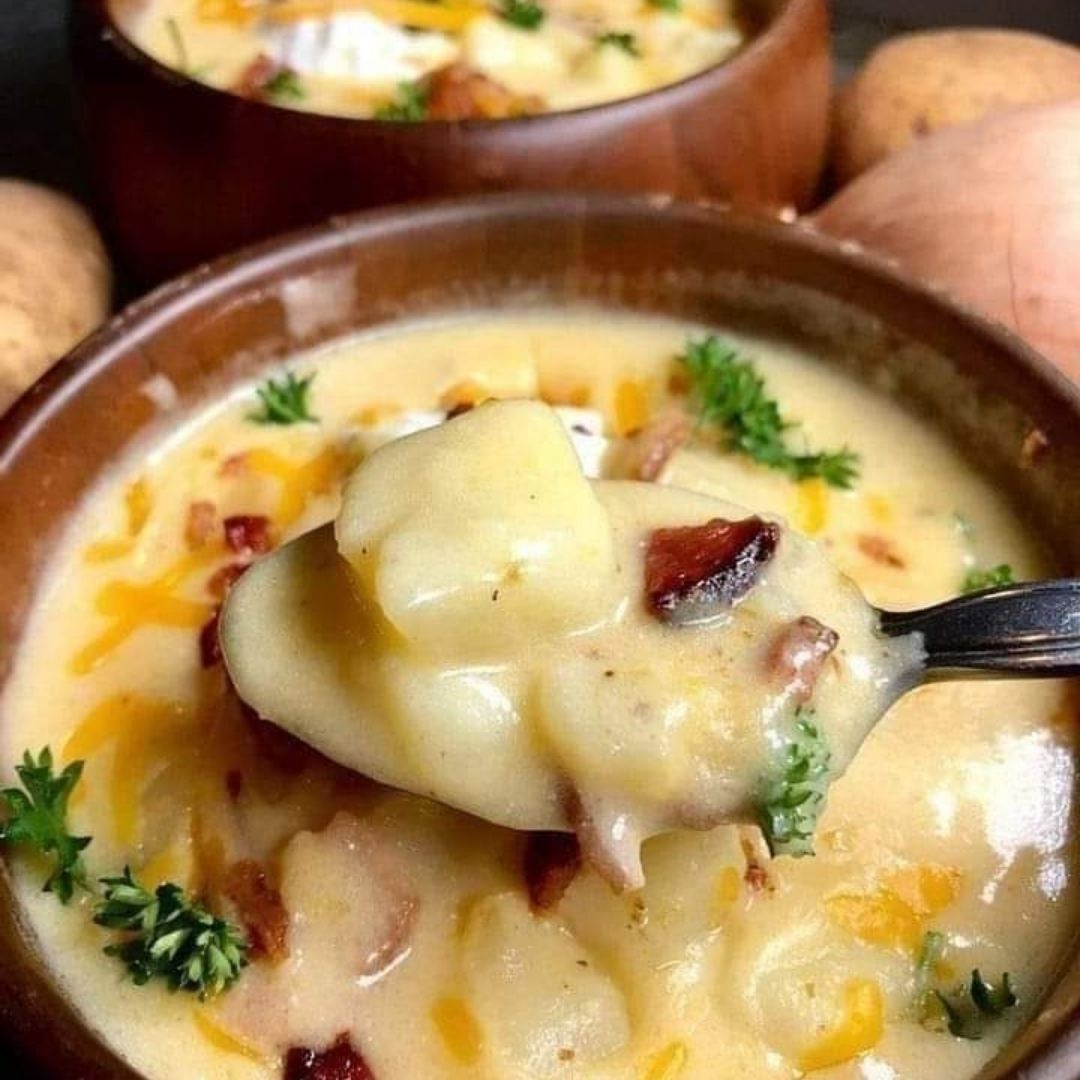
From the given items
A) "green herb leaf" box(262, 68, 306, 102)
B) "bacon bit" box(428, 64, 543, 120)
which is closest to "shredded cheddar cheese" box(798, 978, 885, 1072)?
"bacon bit" box(428, 64, 543, 120)

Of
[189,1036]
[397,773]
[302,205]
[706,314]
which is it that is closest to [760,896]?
[397,773]

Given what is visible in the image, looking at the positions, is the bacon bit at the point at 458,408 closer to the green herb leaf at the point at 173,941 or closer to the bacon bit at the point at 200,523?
the bacon bit at the point at 200,523

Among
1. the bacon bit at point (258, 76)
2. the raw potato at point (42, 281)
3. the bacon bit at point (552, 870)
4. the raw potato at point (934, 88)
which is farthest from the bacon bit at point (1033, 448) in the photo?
the bacon bit at point (258, 76)

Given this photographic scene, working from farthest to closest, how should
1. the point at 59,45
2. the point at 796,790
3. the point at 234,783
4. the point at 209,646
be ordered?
the point at 59,45, the point at 209,646, the point at 234,783, the point at 796,790

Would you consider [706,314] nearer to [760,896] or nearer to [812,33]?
[812,33]

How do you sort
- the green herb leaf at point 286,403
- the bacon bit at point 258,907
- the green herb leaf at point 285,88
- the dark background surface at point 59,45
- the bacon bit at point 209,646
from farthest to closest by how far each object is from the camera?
1. the dark background surface at point 59,45
2. the green herb leaf at point 285,88
3. the green herb leaf at point 286,403
4. the bacon bit at point 209,646
5. the bacon bit at point 258,907

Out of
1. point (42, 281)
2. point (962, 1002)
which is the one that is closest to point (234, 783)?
point (962, 1002)

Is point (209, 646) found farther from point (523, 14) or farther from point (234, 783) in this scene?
point (523, 14)
